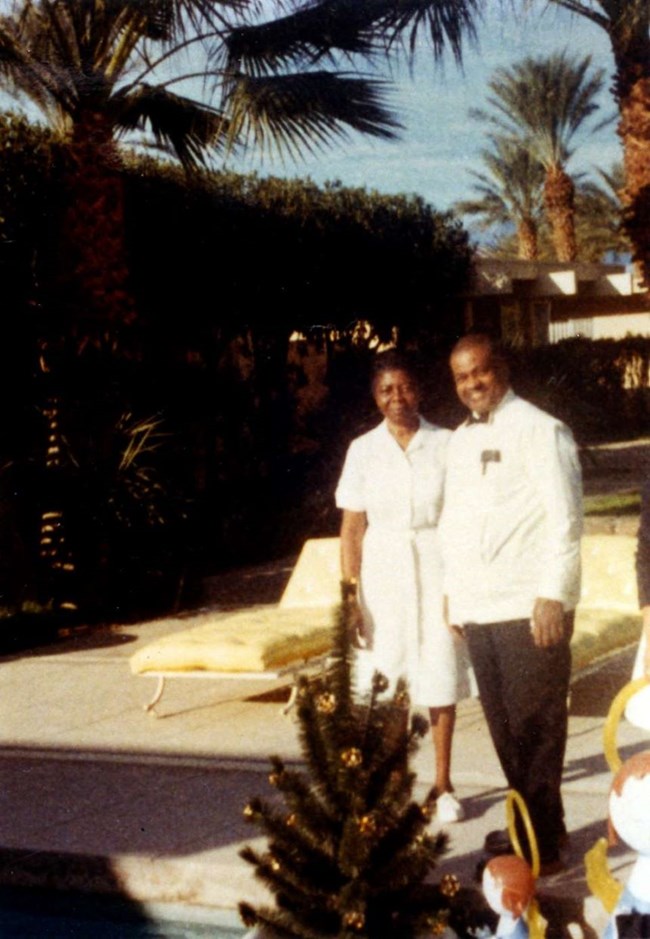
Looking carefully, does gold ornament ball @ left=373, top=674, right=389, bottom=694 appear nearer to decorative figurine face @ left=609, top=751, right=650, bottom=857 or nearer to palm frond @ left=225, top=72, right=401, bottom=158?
decorative figurine face @ left=609, top=751, right=650, bottom=857

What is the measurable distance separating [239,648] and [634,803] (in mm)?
4220

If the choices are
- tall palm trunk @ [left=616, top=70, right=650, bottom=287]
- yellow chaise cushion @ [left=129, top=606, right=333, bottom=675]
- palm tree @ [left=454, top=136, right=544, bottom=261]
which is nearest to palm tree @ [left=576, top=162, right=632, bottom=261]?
palm tree @ [left=454, top=136, right=544, bottom=261]

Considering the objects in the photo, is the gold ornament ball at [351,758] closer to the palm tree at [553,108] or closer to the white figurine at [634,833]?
the white figurine at [634,833]

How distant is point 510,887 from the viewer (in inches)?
132

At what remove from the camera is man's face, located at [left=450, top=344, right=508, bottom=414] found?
184 inches

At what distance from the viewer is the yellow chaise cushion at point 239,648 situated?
272 inches

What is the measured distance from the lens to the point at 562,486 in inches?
177

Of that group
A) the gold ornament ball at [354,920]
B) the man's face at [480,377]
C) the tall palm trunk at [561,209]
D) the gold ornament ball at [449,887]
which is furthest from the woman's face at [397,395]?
the tall palm trunk at [561,209]

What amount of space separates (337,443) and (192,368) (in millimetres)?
1881

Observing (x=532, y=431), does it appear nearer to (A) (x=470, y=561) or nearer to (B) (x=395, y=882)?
(A) (x=470, y=561)

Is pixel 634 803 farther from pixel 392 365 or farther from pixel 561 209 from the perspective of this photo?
pixel 561 209

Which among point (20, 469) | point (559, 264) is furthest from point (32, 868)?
point (559, 264)

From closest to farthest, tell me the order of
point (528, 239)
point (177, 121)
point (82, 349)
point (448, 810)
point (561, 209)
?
point (448, 810) < point (82, 349) < point (177, 121) < point (561, 209) < point (528, 239)

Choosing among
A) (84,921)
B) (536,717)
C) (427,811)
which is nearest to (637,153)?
(536,717)
